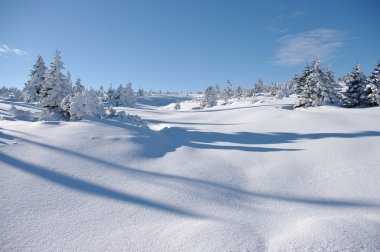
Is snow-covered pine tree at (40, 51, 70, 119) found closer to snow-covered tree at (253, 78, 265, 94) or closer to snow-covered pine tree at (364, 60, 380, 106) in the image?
snow-covered pine tree at (364, 60, 380, 106)

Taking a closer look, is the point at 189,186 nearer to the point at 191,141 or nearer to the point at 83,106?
the point at 191,141

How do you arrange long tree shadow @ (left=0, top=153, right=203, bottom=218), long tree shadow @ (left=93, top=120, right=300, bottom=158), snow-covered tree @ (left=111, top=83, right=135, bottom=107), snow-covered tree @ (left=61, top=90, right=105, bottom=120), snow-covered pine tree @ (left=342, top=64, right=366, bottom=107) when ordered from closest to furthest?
1. long tree shadow @ (left=0, top=153, right=203, bottom=218)
2. long tree shadow @ (left=93, top=120, right=300, bottom=158)
3. snow-covered tree @ (left=61, top=90, right=105, bottom=120)
4. snow-covered pine tree @ (left=342, top=64, right=366, bottom=107)
5. snow-covered tree @ (left=111, top=83, right=135, bottom=107)

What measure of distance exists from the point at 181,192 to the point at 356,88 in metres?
39.8

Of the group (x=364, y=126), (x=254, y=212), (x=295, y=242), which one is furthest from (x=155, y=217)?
(x=364, y=126)

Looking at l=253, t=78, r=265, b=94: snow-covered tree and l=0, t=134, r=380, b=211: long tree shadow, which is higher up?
l=253, t=78, r=265, b=94: snow-covered tree

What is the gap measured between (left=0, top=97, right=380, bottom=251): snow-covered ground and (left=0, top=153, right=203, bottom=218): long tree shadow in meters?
0.03

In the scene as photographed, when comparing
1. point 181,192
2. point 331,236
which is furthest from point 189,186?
point 331,236

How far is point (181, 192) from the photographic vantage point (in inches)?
292

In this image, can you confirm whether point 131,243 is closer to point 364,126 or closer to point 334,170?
point 334,170

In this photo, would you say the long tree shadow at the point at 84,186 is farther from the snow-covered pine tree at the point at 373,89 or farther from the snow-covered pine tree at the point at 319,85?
the snow-covered pine tree at the point at 373,89

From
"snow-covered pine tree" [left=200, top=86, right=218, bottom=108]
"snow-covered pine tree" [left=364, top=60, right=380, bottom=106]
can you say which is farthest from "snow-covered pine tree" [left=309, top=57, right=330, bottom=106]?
"snow-covered pine tree" [left=200, top=86, right=218, bottom=108]

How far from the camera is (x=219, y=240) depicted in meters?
4.84

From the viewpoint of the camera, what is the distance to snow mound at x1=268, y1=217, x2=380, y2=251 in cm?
433

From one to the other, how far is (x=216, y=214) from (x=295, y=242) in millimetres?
2107
